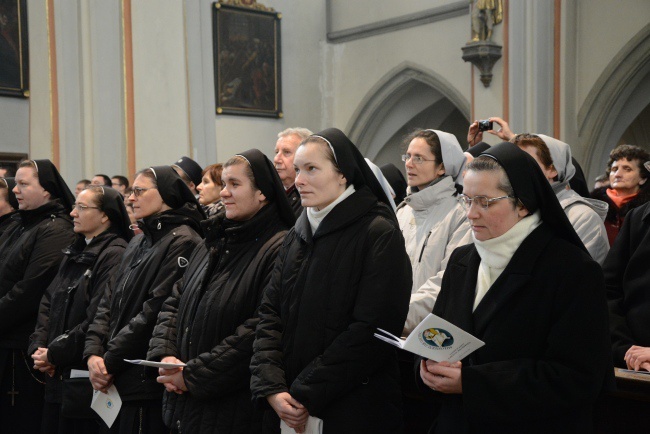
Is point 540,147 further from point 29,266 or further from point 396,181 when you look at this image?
point 29,266

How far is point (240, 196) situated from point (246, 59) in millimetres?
11235

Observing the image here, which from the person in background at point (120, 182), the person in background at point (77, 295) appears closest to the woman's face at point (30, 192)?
the person in background at point (77, 295)

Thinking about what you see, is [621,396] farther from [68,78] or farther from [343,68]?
[343,68]

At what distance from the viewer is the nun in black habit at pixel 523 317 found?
8.93ft

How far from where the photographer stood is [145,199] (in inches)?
191

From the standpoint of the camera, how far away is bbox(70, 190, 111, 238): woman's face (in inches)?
211

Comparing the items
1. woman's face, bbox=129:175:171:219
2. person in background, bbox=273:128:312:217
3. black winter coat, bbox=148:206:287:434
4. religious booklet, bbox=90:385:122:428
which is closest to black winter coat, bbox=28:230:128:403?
religious booklet, bbox=90:385:122:428

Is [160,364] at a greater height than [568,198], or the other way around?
[568,198]

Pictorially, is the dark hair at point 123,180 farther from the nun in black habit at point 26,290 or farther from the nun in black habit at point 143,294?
the nun in black habit at point 143,294

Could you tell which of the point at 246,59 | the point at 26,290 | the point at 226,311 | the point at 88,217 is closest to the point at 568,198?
the point at 226,311

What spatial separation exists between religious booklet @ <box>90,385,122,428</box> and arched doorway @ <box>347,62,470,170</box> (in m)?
10.8

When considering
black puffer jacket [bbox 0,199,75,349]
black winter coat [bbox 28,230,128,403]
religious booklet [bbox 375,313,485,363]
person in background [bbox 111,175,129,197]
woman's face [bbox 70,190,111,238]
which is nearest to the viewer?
religious booklet [bbox 375,313,485,363]

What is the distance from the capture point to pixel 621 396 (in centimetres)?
321

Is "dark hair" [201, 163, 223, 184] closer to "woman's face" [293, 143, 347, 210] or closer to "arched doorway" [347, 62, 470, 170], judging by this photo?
"woman's face" [293, 143, 347, 210]
